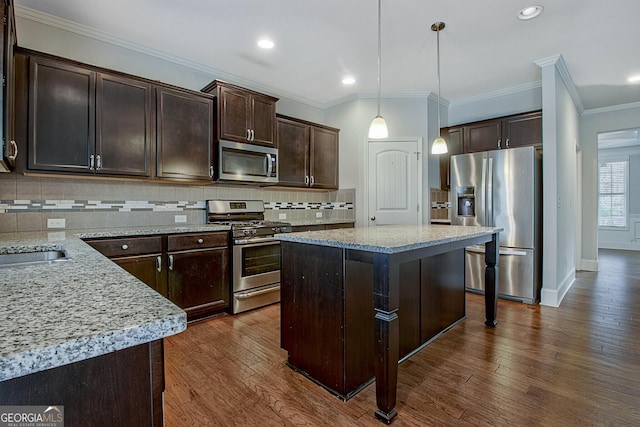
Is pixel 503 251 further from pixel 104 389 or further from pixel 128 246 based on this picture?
pixel 104 389

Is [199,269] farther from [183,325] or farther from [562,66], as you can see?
[562,66]

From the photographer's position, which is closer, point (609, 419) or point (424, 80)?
point (609, 419)

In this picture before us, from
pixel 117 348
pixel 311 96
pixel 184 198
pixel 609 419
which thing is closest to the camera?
pixel 117 348

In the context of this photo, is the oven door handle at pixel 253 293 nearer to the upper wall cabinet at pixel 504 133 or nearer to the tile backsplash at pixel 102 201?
the tile backsplash at pixel 102 201

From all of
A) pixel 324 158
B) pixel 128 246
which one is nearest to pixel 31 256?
pixel 128 246

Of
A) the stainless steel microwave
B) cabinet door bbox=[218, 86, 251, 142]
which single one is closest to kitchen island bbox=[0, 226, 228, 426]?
the stainless steel microwave

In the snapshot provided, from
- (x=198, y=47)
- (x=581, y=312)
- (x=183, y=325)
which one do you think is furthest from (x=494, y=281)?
(x=198, y=47)

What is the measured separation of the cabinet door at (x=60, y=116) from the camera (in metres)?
2.42

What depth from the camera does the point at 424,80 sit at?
13.4 ft

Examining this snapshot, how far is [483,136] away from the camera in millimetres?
4551

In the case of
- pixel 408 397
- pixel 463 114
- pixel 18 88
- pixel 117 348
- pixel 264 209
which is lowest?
pixel 408 397

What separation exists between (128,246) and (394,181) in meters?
3.33

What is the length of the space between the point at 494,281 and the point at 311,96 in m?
3.37

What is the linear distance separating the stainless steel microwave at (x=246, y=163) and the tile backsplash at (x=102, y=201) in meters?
0.37
